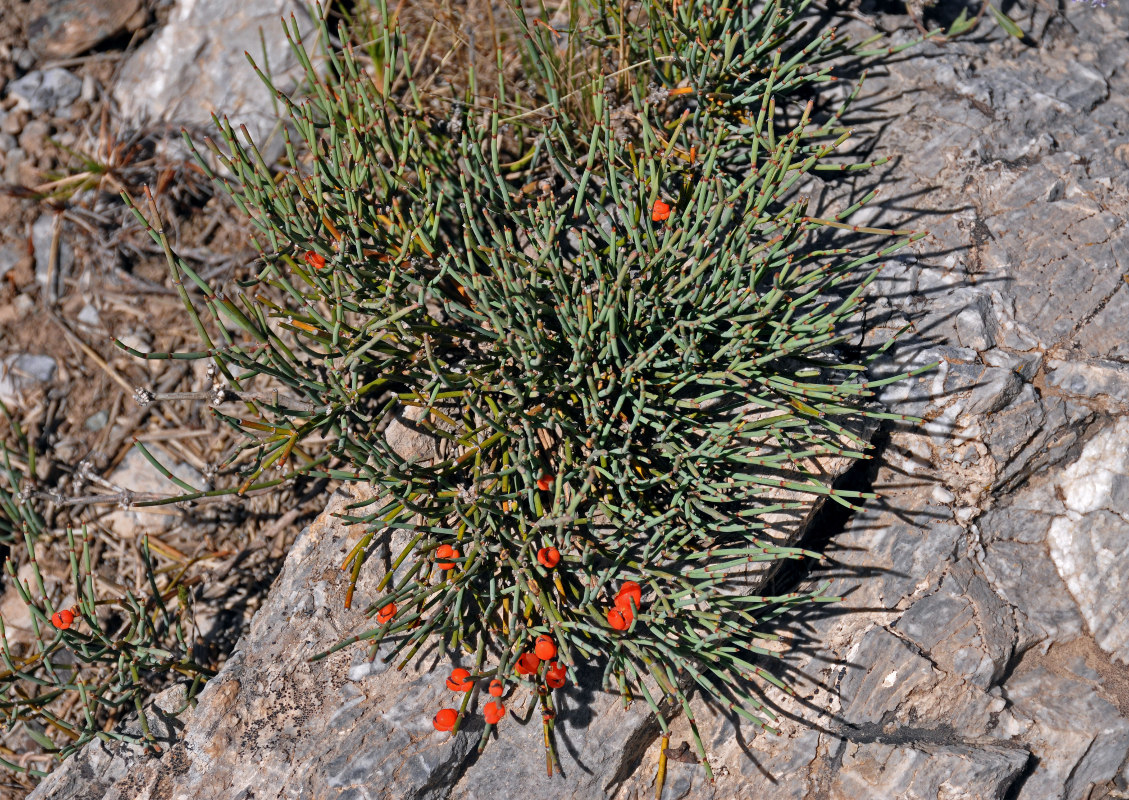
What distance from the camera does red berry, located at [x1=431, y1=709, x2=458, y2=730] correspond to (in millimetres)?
2463

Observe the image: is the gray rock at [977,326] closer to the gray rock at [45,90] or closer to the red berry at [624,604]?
the red berry at [624,604]

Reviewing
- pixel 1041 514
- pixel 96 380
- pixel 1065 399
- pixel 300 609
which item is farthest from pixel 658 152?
pixel 96 380

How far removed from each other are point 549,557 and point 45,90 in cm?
391

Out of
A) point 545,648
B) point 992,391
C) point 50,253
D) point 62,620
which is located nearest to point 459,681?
point 545,648

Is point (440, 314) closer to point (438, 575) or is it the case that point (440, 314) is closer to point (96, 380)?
point (438, 575)

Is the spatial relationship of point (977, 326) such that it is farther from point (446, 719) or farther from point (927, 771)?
point (446, 719)

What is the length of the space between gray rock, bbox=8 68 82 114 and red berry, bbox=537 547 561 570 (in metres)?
3.74

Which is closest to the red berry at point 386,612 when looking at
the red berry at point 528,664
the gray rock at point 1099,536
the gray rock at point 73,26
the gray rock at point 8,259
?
the red berry at point 528,664

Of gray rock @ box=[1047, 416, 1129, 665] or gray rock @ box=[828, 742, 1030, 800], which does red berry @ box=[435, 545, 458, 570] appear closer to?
gray rock @ box=[828, 742, 1030, 800]

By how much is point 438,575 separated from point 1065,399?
2503 millimetres

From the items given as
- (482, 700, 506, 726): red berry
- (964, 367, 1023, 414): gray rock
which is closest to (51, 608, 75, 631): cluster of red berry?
(482, 700, 506, 726): red berry

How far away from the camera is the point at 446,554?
2.57 meters

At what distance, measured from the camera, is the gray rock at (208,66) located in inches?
152

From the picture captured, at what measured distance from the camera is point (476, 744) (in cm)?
266
